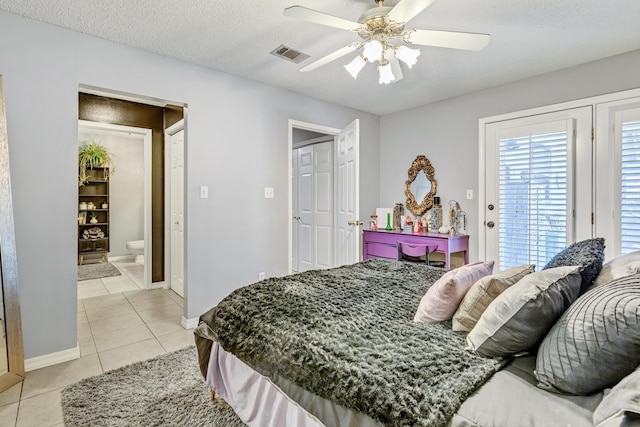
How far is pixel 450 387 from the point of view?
0.93 meters

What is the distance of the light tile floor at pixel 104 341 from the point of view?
1852 millimetres

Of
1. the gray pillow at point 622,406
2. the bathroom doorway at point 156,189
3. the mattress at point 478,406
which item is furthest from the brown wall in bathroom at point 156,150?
the gray pillow at point 622,406

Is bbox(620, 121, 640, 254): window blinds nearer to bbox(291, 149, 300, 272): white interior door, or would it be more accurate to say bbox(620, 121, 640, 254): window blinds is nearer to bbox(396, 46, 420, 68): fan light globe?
bbox(396, 46, 420, 68): fan light globe

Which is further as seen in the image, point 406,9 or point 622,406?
point 406,9

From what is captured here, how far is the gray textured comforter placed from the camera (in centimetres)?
92

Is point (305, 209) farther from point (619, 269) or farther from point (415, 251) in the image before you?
point (619, 269)

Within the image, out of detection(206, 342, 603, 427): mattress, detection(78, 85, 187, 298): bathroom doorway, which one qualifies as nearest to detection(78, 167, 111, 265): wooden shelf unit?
detection(78, 85, 187, 298): bathroom doorway

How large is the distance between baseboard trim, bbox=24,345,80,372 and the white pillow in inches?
128

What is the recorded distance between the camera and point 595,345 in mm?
859

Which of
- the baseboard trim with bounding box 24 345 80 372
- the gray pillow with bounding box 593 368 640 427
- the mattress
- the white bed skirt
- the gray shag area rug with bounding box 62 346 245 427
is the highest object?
the gray pillow with bounding box 593 368 640 427

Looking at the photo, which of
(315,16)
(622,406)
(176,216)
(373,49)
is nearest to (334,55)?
(373,49)

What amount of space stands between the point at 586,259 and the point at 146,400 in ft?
7.80

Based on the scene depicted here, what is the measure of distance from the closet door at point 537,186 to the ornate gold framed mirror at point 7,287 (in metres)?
4.14

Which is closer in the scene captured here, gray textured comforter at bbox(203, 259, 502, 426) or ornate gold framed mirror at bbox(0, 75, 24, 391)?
gray textured comforter at bbox(203, 259, 502, 426)
